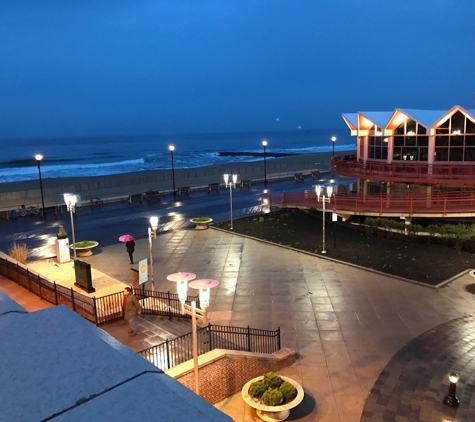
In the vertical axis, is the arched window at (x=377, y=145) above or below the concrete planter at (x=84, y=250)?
above

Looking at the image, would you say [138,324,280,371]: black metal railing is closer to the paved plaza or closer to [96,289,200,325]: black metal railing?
the paved plaza

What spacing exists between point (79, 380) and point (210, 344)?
400 inches

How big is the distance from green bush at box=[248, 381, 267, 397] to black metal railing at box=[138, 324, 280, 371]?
5.68ft

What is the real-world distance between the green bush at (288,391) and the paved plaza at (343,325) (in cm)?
46

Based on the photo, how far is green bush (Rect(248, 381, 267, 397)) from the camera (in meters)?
9.96

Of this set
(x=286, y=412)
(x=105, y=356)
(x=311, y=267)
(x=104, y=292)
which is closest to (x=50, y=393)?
(x=105, y=356)

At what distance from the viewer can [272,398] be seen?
376 inches

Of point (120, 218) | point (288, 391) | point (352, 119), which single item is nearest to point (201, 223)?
point (120, 218)

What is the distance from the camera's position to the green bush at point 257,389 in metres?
9.96

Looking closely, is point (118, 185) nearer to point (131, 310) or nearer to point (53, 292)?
point (53, 292)

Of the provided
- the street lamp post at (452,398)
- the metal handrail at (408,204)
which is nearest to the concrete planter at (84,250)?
the metal handrail at (408,204)

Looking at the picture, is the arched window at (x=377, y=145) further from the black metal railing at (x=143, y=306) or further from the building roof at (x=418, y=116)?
the black metal railing at (x=143, y=306)

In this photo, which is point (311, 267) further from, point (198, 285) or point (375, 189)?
point (375, 189)

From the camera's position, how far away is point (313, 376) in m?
11.3
